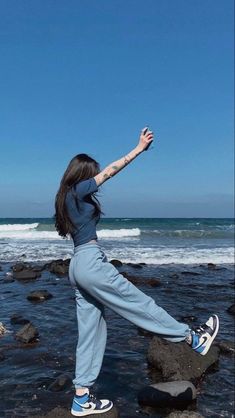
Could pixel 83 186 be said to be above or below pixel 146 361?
above

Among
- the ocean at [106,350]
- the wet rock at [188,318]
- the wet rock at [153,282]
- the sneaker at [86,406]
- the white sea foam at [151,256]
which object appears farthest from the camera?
the white sea foam at [151,256]

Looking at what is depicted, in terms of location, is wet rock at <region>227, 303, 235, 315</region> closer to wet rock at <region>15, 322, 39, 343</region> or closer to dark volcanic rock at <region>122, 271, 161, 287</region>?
dark volcanic rock at <region>122, 271, 161, 287</region>

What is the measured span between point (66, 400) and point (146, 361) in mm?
1949

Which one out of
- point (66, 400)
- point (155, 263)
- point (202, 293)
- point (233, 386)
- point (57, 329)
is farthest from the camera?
point (155, 263)

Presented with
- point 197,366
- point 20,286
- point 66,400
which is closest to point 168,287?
point 20,286

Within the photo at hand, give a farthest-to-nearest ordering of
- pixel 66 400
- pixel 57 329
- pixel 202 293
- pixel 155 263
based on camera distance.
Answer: pixel 155 263
pixel 202 293
pixel 57 329
pixel 66 400

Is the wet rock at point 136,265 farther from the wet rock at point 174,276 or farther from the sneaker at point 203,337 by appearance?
the sneaker at point 203,337

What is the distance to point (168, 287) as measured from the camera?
14.5m

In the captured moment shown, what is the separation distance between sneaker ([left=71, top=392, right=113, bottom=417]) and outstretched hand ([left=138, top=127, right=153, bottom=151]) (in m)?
2.57

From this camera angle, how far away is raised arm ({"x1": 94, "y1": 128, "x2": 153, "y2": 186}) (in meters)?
4.19

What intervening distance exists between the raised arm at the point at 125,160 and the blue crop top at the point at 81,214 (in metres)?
0.09

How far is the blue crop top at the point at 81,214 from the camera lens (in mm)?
4223

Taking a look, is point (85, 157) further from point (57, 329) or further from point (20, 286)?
point (20, 286)

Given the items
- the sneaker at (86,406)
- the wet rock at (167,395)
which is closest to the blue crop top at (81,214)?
the sneaker at (86,406)
